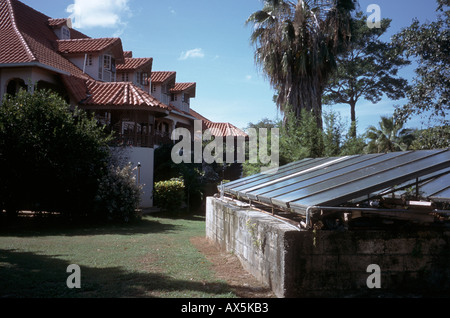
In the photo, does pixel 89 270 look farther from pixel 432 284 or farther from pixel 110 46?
pixel 110 46

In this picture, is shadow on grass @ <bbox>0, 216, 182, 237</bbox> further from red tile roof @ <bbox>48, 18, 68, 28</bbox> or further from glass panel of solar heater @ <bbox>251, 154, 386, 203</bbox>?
red tile roof @ <bbox>48, 18, 68, 28</bbox>

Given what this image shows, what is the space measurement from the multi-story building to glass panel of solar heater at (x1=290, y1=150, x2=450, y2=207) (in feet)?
44.1

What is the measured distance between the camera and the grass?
506 centimetres

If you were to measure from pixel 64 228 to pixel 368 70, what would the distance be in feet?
90.6

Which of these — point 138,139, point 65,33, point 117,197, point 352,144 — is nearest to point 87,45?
point 65,33

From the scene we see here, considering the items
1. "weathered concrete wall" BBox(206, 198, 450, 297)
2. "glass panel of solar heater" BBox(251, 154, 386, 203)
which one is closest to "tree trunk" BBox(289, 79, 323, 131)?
"glass panel of solar heater" BBox(251, 154, 386, 203)

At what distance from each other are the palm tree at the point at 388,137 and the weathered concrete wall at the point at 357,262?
28022 millimetres

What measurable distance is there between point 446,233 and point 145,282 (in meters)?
4.19

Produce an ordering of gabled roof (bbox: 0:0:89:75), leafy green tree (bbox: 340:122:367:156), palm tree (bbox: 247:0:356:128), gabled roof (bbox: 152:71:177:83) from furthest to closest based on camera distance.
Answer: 1. gabled roof (bbox: 152:71:177:83)
2. gabled roof (bbox: 0:0:89:75)
3. palm tree (bbox: 247:0:356:128)
4. leafy green tree (bbox: 340:122:367:156)

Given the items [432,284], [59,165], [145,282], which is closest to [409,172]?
[432,284]

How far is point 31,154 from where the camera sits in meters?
12.9

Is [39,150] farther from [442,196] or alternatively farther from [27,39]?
[442,196]

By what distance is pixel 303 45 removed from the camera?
653 inches

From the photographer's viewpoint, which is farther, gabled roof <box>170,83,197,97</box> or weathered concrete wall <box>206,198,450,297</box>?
gabled roof <box>170,83,197,97</box>
